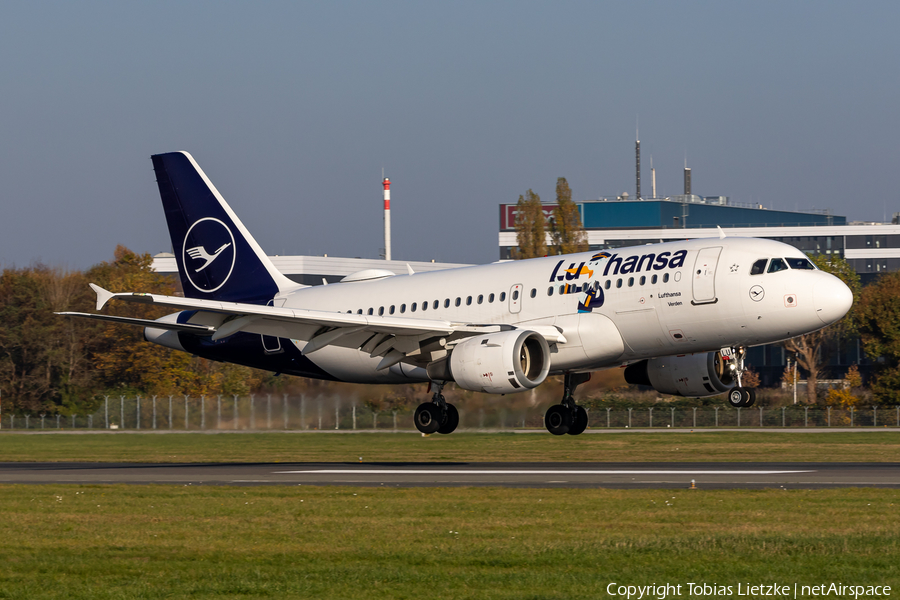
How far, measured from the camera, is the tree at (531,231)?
8294 centimetres

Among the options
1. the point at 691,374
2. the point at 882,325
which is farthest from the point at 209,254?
the point at 882,325

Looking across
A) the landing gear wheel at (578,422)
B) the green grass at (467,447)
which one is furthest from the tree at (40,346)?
the landing gear wheel at (578,422)

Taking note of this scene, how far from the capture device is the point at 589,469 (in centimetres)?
3191

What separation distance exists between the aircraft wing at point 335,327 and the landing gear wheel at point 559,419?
3.57m

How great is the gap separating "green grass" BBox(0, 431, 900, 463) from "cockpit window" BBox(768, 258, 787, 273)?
8301mm

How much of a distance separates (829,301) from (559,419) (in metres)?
9.62

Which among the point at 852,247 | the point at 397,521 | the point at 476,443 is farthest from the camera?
the point at 852,247

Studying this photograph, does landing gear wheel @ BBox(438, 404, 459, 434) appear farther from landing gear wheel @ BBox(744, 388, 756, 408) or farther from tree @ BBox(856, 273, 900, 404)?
tree @ BBox(856, 273, 900, 404)

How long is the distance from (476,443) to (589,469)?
52.7 ft

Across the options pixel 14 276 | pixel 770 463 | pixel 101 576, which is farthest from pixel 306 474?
pixel 14 276

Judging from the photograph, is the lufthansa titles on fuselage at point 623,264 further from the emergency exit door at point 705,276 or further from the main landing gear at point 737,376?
the main landing gear at point 737,376

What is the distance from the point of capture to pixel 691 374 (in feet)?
120

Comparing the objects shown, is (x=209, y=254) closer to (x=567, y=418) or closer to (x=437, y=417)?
(x=437, y=417)

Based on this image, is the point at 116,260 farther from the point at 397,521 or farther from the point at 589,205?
the point at 397,521
